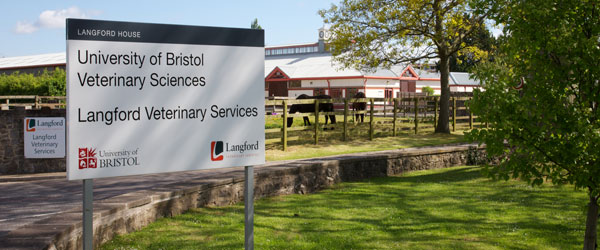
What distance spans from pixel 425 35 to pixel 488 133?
54.9 feet

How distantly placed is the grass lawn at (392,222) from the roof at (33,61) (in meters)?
57.5

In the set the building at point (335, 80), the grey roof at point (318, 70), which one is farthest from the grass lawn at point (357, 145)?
the grey roof at point (318, 70)

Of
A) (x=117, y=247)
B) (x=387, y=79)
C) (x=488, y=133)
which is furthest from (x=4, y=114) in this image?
(x=387, y=79)

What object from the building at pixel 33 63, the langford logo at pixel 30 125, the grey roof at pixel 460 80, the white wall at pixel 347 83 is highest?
the building at pixel 33 63

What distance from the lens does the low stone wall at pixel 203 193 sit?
17.8 feet

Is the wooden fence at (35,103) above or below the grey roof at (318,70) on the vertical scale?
below

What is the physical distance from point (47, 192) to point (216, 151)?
300 inches

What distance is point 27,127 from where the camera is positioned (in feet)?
46.2

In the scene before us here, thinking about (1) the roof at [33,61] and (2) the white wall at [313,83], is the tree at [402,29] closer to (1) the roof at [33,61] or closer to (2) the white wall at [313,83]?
(2) the white wall at [313,83]

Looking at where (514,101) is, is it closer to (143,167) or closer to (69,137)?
(143,167)

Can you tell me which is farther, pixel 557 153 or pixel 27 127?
pixel 27 127

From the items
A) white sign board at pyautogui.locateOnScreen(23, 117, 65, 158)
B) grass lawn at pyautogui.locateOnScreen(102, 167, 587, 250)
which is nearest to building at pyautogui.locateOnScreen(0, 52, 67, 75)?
white sign board at pyautogui.locateOnScreen(23, 117, 65, 158)

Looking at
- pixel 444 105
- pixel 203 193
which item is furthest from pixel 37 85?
pixel 203 193

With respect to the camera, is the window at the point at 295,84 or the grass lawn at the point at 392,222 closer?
the grass lawn at the point at 392,222
